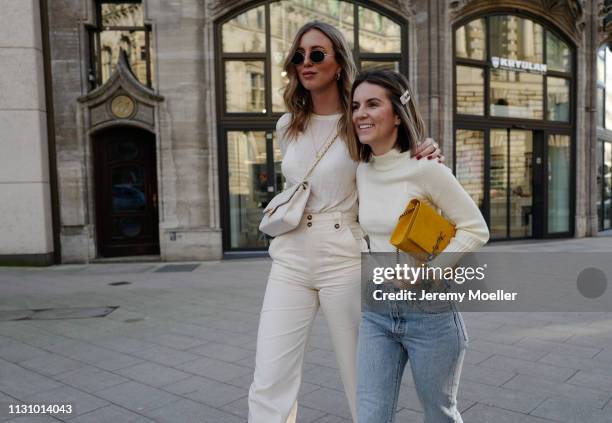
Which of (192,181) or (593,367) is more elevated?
(192,181)

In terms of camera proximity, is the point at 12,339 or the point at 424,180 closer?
the point at 424,180

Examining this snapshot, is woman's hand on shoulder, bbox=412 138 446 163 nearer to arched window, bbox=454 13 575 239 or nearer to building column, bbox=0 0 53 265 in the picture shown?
building column, bbox=0 0 53 265

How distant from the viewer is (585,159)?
1459 cm

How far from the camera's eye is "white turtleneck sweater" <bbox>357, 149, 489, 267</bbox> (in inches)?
83.2

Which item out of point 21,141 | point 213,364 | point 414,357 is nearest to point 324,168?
point 414,357

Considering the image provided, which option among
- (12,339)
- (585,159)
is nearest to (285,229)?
(12,339)

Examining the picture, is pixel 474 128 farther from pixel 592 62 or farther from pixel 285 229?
pixel 285 229

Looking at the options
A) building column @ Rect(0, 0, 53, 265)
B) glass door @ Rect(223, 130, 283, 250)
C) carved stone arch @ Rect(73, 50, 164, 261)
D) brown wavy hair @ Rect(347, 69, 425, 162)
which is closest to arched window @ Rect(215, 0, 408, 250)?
glass door @ Rect(223, 130, 283, 250)

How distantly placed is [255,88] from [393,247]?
33.0ft

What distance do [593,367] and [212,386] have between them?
10.0 feet

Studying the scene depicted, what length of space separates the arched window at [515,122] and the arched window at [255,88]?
2.44 meters

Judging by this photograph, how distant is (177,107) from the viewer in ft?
36.7

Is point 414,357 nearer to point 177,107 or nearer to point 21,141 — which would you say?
point 177,107

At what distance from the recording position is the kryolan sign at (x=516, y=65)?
43.3ft
